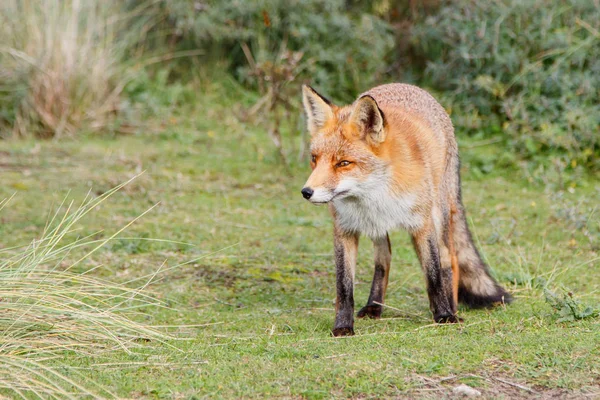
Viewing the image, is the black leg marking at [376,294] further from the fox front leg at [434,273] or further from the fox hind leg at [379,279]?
the fox front leg at [434,273]

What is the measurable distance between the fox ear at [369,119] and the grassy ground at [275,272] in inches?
46.2

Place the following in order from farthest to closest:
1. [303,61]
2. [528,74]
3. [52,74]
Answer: [303,61]
[52,74]
[528,74]

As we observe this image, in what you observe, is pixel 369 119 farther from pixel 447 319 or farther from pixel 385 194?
pixel 447 319

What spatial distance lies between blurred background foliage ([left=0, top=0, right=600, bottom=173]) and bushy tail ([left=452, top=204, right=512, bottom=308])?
353 cm

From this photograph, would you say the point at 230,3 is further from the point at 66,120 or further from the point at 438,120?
the point at 438,120

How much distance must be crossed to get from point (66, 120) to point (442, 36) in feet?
16.5

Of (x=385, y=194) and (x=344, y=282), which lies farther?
(x=344, y=282)

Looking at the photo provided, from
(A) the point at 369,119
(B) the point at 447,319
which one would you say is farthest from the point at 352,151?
(B) the point at 447,319

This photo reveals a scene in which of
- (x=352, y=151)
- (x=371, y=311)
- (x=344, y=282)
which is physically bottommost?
(x=371, y=311)

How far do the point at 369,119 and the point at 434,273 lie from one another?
1.04 meters

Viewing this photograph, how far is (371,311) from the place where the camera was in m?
5.65

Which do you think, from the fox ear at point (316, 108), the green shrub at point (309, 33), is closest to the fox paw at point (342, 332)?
the fox ear at point (316, 108)

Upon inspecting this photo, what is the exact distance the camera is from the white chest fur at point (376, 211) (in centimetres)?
505

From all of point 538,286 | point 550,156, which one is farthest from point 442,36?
point 538,286
